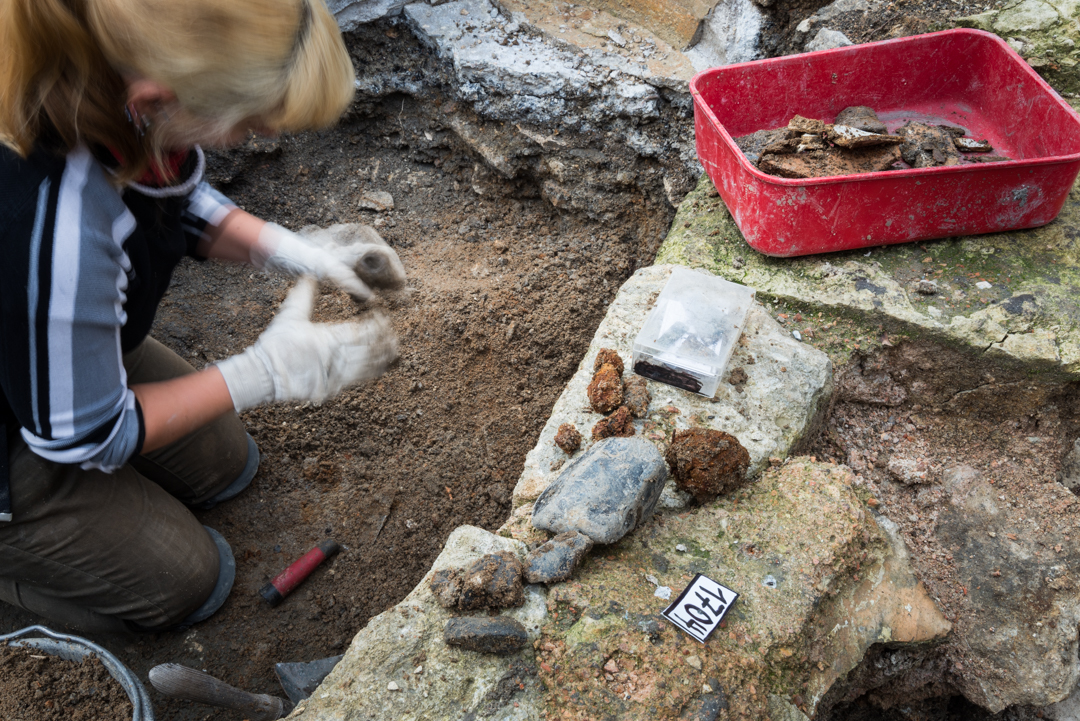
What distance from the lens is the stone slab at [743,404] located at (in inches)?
65.6

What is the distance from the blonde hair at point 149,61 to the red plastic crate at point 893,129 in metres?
1.31

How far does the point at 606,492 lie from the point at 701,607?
0.96 feet

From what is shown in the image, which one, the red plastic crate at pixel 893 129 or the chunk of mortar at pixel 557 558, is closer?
the chunk of mortar at pixel 557 558

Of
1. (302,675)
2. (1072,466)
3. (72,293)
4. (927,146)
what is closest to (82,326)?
(72,293)

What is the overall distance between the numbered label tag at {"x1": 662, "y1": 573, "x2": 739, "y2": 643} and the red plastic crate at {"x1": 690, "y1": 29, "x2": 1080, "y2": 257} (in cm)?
115

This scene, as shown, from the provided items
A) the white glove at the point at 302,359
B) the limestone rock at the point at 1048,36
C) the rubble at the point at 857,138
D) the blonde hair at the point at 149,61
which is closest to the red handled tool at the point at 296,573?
the white glove at the point at 302,359

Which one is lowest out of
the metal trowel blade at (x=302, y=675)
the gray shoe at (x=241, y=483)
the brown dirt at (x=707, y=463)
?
the gray shoe at (x=241, y=483)

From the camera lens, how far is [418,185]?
3.13 m

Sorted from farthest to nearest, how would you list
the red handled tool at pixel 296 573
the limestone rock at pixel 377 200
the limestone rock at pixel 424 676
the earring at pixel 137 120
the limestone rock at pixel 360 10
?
the limestone rock at pixel 377 200 → the limestone rock at pixel 360 10 → the red handled tool at pixel 296 573 → the limestone rock at pixel 424 676 → the earring at pixel 137 120

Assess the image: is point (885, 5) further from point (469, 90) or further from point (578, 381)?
point (578, 381)

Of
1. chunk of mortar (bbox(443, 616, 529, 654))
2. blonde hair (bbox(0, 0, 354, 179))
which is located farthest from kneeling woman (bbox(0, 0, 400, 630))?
chunk of mortar (bbox(443, 616, 529, 654))

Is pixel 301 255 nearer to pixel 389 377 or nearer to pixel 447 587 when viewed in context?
pixel 389 377

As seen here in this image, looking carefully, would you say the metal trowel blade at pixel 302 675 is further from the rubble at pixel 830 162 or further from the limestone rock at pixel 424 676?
the rubble at pixel 830 162

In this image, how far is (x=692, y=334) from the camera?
1.78 m
